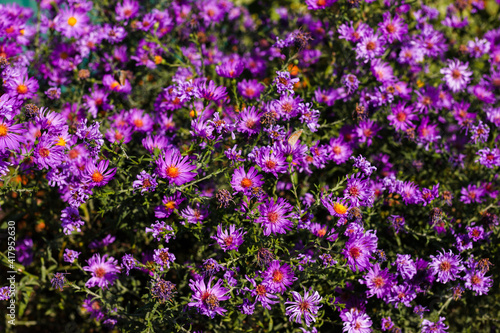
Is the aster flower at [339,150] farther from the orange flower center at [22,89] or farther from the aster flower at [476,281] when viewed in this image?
the orange flower center at [22,89]

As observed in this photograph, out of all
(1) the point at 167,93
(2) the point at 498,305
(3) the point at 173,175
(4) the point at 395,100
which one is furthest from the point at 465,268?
(1) the point at 167,93

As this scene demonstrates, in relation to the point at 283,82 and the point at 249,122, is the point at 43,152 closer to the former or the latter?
the point at 249,122

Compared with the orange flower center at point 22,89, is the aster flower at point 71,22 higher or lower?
higher

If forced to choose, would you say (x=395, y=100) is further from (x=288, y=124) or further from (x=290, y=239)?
(x=290, y=239)

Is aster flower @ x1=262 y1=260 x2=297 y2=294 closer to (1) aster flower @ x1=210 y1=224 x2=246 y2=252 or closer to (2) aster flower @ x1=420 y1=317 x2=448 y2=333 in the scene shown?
(1) aster flower @ x1=210 y1=224 x2=246 y2=252

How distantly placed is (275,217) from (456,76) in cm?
179

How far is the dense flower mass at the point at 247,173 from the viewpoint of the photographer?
2.06 metres

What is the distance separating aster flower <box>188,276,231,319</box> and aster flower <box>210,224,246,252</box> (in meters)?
0.17

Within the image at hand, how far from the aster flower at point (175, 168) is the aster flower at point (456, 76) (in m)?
1.90

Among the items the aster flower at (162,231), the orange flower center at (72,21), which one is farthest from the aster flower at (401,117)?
the orange flower center at (72,21)

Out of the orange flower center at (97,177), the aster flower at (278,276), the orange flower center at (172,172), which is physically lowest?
the aster flower at (278,276)

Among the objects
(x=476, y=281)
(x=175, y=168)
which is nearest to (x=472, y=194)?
(x=476, y=281)

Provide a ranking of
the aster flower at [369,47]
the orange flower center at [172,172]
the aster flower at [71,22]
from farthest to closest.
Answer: the aster flower at [71,22], the aster flower at [369,47], the orange flower center at [172,172]

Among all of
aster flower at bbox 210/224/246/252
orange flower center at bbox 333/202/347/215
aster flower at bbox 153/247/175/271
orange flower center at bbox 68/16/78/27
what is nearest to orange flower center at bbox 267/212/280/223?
aster flower at bbox 210/224/246/252
